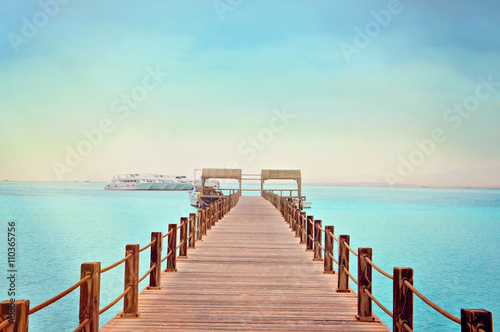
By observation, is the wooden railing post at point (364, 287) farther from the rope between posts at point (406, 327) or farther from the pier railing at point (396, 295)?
the rope between posts at point (406, 327)

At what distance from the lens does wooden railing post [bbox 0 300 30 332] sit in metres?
2.72

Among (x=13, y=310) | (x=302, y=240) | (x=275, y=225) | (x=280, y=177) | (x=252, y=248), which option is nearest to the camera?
(x=13, y=310)

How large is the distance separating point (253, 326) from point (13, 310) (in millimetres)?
3144

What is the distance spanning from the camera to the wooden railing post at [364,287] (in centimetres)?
553

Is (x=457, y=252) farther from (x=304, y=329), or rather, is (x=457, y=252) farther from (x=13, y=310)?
(x=13, y=310)

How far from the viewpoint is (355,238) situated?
124ft

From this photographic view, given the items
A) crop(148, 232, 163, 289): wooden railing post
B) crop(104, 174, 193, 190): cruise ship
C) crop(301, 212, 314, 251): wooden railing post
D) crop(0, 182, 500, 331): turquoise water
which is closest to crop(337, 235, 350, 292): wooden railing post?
crop(148, 232, 163, 289): wooden railing post

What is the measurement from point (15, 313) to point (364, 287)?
4321mm

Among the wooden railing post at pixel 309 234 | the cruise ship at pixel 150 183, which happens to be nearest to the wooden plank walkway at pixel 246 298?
the wooden railing post at pixel 309 234

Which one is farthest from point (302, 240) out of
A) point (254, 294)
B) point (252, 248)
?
point (254, 294)

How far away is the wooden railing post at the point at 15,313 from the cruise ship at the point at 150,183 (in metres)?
168

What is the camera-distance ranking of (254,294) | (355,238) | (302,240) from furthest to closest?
(355,238)
(302,240)
(254,294)

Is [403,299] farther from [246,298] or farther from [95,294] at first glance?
[95,294]

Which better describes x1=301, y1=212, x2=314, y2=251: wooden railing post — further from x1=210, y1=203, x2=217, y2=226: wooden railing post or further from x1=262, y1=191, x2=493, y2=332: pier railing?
x1=210, y1=203, x2=217, y2=226: wooden railing post
